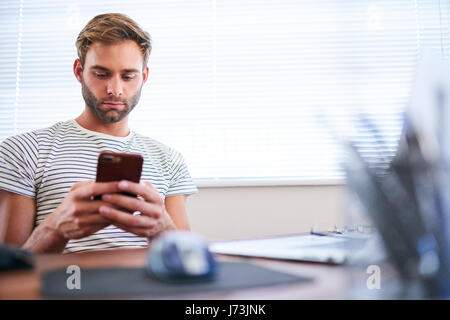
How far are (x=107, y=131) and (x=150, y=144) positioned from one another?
154mm

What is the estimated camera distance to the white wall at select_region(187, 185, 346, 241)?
163cm

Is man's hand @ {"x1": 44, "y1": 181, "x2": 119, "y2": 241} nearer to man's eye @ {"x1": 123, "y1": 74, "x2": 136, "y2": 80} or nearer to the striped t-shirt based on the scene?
the striped t-shirt

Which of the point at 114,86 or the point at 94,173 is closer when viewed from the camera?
the point at 94,173

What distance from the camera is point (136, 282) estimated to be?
41 centimetres

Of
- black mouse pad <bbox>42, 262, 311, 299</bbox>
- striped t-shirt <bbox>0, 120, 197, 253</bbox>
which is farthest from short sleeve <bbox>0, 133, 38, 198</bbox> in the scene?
black mouse pad <bbox>42, 262, 311, 299</bbox>

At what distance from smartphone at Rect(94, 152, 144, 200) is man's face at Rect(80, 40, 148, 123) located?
0.58 meters

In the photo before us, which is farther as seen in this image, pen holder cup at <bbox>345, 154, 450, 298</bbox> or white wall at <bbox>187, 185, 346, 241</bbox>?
white wall at <bbox>187, 185, 346, 241</bbox>

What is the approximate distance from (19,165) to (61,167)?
108 millimetres

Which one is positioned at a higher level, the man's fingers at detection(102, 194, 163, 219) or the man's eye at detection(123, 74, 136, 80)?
the man's eye at detection(123, 74, 136, 80)

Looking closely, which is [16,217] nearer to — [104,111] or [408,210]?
[104,111]

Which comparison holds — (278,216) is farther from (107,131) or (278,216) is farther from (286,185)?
(107,131)

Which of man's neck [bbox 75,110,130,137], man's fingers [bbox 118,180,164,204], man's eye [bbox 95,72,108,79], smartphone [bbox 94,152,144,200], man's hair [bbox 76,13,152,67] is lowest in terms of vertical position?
man's fingers [bbox 118,180,164,204]

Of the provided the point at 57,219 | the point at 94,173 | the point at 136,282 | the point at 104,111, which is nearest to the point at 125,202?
the point at 57,219

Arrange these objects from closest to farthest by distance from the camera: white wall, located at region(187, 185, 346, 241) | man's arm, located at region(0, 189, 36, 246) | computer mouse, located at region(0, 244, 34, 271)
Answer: computer mouse, located at region(0, 244, 34, 271), man's arm, located at region(0, 189, 36, 246), white wall, located at region(187, 185, 346, 241)
